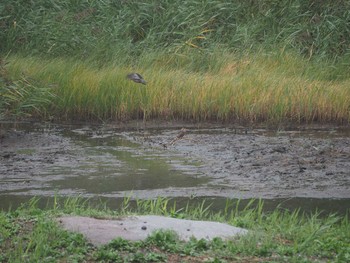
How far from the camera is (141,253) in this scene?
550 cm

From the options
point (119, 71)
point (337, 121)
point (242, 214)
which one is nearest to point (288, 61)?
point (337, 121)

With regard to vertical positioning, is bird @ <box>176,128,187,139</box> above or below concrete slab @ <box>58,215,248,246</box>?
above

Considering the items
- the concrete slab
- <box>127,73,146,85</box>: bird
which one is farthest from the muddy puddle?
the concrete slab

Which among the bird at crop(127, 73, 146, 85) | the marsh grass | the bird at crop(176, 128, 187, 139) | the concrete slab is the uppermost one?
the bird at crop(127, 73, 146, 85)

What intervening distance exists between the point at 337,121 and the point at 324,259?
7.66 metres

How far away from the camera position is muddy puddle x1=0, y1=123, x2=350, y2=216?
8.99 meters

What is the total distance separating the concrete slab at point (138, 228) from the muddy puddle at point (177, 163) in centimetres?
168

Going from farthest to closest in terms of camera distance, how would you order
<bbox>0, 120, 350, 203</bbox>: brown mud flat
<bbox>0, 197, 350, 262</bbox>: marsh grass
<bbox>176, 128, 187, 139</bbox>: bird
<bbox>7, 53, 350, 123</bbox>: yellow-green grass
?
<bbox>7, 53, 350, 123</bbox>: yellow-green grass → <bbox>176, 128, 187, 139</bbox>: bird → <bbox>0, 120, 350, 203</bbox>: brown mud flat → <bbox>0, 197, 350, 262</bbox>: marsh grass

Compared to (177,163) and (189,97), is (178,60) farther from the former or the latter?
(177,163)

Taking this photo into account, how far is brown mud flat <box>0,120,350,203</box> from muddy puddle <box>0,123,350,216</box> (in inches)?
0.5

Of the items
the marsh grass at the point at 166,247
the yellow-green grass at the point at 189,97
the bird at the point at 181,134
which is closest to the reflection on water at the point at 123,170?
Answer: the bird at the point at 181,134

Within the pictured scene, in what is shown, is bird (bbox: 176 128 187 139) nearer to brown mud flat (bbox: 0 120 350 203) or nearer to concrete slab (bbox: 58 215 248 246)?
brown mud flat (bbox: 0 120 350 203)

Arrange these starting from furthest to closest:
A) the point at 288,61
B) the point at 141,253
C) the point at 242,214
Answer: the point at 288,61
the point at 242,214
the point at 141,253

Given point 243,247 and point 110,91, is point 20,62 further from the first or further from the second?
point 243,247
